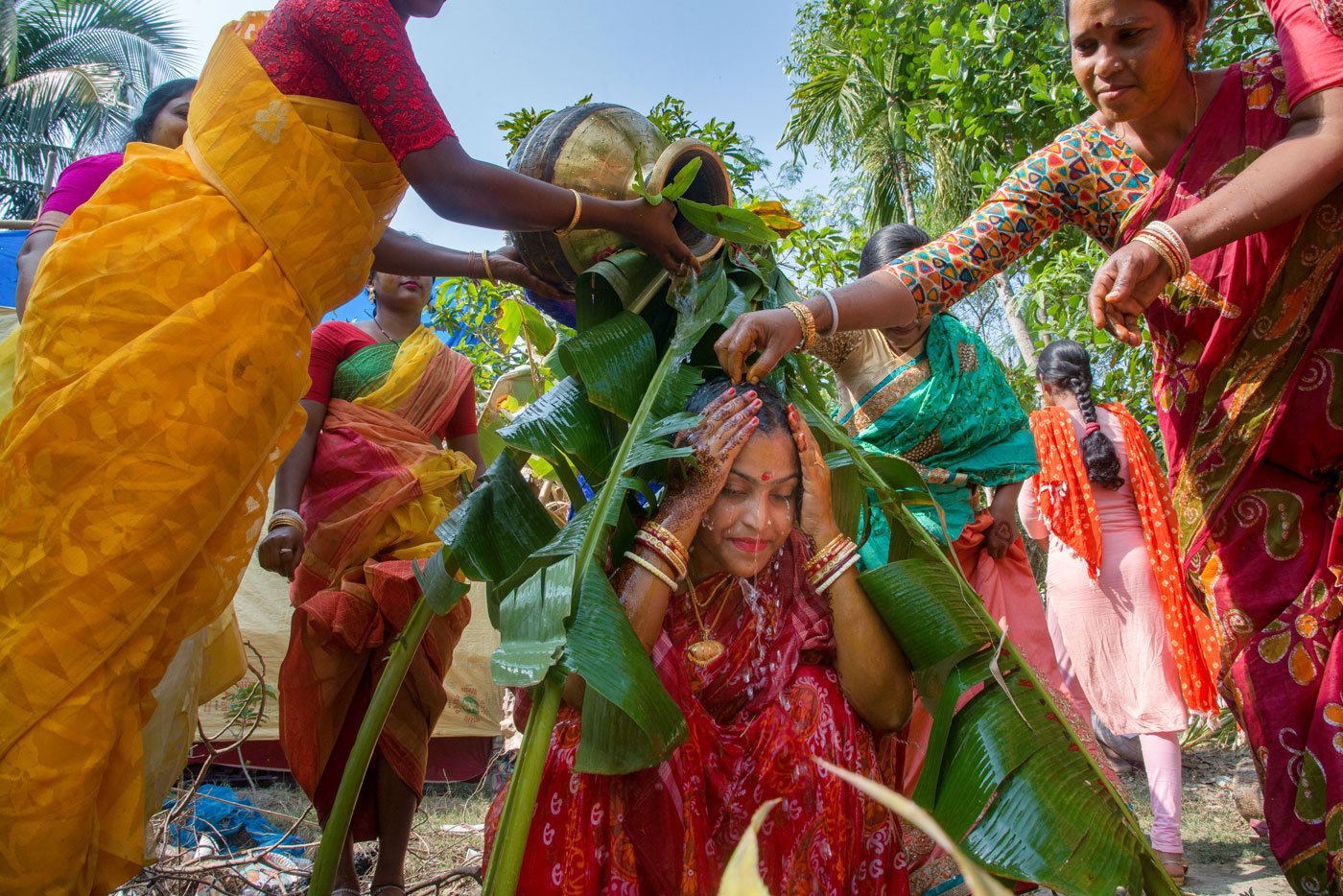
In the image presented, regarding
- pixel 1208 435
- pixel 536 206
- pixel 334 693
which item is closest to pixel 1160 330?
pixel 1208 435

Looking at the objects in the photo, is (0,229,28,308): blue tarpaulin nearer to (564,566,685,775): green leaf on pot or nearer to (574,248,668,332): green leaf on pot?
(574,248,668,332): green leaf on pot

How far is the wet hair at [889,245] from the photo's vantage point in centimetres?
369

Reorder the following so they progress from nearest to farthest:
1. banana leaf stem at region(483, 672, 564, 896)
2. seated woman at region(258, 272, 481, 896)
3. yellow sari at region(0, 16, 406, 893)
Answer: banana leaf stem at region(483, 672, 564, 896), yellow sari at region(0, 16, 406, 893), seated woman at region(258, 272, 481, 896)

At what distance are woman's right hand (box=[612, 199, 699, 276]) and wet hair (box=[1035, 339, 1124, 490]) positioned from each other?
2967mm

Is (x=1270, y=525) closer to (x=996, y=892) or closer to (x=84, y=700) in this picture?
(x=996, y=892)

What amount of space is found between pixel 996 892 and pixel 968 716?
1.37 m

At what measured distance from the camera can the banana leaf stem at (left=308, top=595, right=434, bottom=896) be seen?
6.72 ft

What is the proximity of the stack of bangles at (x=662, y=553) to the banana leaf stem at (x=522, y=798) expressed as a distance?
1.46 feet

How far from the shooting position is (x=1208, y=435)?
191 centimetres

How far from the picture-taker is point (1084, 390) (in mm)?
4648

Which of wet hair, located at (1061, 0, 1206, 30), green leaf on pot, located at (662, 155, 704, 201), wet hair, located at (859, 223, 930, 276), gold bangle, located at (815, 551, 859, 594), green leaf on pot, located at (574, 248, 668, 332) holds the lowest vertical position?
gold bangle, located at (815, 551, 859, 594)

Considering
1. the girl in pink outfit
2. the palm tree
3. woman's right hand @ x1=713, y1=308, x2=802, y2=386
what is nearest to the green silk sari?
the girl in pink outfit

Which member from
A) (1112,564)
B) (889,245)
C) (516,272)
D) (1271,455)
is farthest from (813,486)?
(1112,564)

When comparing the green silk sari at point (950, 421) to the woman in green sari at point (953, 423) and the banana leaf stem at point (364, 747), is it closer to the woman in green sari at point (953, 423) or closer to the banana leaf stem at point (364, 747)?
the woman in green sari at point (953, 423)
